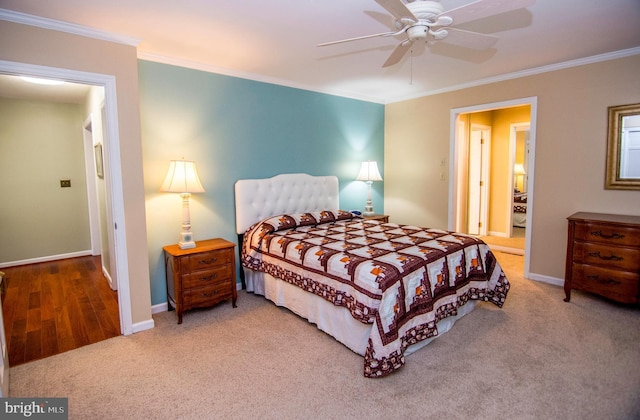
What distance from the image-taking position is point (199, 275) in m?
3.02

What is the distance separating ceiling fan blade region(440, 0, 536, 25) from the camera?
5.58 feet

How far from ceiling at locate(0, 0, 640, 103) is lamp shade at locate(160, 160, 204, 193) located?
1.02 meters

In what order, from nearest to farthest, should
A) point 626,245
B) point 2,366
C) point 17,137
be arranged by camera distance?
point 2,366 < point 626,245 < point 17,137

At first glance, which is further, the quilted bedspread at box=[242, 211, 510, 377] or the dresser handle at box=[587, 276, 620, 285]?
the dresser handle at box=[587, 276, 620, 285]

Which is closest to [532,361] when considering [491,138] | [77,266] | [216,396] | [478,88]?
[216,396]

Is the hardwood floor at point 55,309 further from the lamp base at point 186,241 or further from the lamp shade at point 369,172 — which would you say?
the lamp shade at point 369,172

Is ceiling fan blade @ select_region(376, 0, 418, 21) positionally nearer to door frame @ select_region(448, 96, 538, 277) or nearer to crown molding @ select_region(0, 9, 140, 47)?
crown molding @ select_region(0, 9, 140, 47)

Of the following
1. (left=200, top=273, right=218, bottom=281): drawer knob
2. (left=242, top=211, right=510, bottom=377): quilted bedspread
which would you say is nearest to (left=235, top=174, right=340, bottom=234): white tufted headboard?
(left=242, top=211, right=510, bottom=377): quilted bedspread

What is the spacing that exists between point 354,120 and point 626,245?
340 cm

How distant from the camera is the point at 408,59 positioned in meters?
3.39

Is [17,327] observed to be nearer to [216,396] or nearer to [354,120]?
[216,396]

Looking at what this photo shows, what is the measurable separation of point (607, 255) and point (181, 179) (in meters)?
3.90

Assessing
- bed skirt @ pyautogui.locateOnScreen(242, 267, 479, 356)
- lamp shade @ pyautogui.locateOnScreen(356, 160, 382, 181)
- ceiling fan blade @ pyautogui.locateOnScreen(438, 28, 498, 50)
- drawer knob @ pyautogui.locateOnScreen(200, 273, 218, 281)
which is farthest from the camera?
lamp shade @ pyautogui.locateOnScreen(356, 160, 382, 181)

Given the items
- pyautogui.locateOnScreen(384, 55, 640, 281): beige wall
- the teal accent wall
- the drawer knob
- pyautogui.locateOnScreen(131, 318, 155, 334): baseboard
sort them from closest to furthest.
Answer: pyautogui.locateOnScreen(131, 318, 155, 334): baseboard, the drawer knob, the teal accent wall, pyautogui.locateOnScreen(384, 55, 640, 281): beige wall
